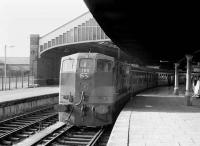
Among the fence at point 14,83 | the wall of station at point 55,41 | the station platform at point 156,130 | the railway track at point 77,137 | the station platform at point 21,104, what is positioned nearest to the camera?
the station platform at point 156,130

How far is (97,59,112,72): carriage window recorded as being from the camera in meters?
14.9

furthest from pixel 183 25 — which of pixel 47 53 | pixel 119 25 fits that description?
pixel 47 53

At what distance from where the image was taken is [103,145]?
40.4 ft

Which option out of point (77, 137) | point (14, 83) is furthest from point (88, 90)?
point (14, 83)

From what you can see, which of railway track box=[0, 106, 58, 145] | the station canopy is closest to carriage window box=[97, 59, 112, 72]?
the station canopy

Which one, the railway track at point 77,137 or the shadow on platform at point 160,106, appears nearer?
the railway track at point 77,137

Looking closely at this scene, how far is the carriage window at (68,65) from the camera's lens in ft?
49.3

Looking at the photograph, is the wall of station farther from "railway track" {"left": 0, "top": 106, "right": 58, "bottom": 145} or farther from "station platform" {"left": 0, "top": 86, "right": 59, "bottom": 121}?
"railway track" {"left": 0, "top": 106, "right": 58, "bottom": 145}

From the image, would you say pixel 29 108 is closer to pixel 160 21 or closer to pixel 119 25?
pixel 119 25

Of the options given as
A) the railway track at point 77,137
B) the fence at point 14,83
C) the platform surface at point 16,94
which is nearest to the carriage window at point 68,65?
the railway track at point 77,137

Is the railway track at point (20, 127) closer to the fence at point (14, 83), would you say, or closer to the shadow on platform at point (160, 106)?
the shadow on platform at point (160, 106)

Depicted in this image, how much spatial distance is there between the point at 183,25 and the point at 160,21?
50.5 inches

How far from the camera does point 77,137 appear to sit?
44.3ft

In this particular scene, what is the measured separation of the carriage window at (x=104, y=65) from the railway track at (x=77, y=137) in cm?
245
